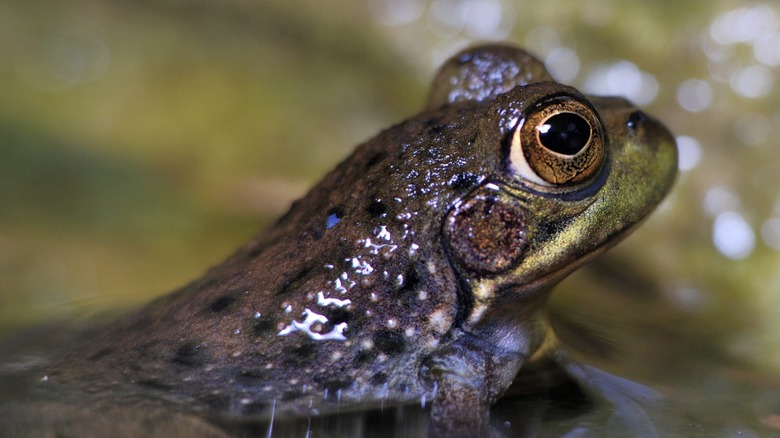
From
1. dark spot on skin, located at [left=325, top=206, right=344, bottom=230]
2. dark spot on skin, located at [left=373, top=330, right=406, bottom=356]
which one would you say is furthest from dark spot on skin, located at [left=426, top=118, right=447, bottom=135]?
dark spot on skin, located at [left=373, top=330, right=406, bottom=356]

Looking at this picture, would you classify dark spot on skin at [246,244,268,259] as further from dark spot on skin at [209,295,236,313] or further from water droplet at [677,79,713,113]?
water droplet at [677,79,713,113]

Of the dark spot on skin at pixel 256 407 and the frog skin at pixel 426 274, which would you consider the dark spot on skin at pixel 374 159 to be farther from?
the dark spot on skin at pixel 256 407

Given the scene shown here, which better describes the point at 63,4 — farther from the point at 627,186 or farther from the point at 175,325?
the point at 627,186

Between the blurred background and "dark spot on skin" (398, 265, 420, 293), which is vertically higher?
the blurred background

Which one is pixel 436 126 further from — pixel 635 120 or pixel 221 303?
pixel 221 303

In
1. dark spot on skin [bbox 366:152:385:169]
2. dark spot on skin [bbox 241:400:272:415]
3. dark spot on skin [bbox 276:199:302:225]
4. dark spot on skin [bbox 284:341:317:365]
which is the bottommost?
dark spot on skin [bbox 241:400:272:415]

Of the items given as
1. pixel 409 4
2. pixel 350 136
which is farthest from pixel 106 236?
pixel 409 4
